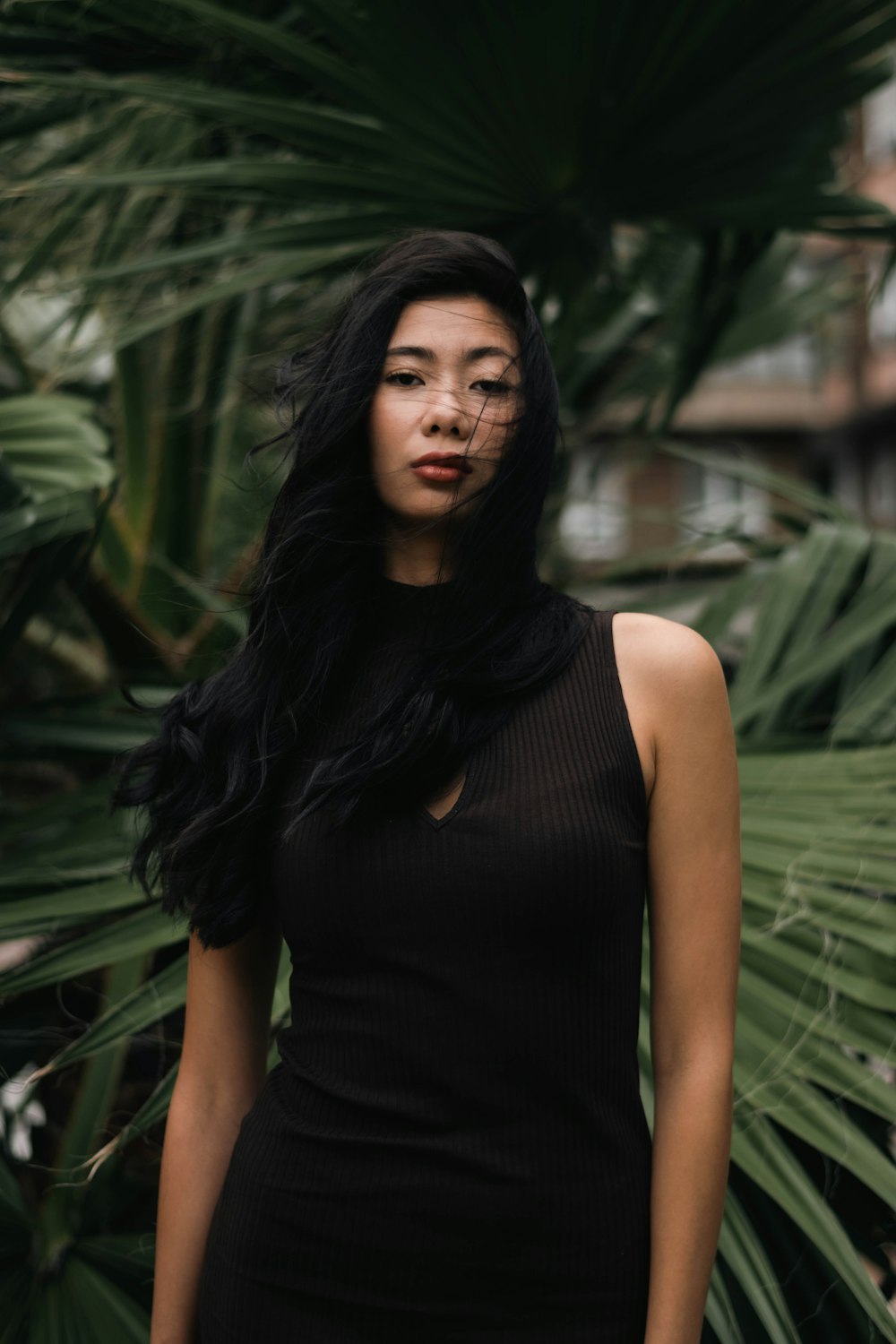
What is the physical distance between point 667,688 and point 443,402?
31 cm

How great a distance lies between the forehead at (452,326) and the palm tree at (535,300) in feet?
1.50

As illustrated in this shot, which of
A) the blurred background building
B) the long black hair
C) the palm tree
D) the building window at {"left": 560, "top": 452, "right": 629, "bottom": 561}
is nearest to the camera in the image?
the long black hair

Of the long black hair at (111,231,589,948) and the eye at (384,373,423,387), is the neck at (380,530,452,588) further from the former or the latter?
the eye at (384,373,423,387)

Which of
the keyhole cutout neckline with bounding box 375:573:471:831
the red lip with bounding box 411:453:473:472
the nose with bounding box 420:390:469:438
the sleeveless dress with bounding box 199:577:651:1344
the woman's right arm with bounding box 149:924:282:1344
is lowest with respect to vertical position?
the woman's right arm with bounding box 149:924:282:1344

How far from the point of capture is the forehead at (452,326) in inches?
43.6

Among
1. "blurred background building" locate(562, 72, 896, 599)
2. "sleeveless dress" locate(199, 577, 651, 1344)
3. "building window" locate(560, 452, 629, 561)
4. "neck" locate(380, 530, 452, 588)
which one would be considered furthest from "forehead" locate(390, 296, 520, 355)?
"blurred background building" locate(562, 72, 896, 599)

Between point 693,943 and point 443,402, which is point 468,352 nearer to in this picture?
point 443,402

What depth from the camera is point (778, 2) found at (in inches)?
56.6

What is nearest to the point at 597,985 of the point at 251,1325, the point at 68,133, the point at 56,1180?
the point at 251,1325

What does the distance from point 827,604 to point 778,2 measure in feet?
2.65

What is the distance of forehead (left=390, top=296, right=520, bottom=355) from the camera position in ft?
3.64

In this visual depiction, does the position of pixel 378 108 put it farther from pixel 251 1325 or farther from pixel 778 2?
pixel 251 1325

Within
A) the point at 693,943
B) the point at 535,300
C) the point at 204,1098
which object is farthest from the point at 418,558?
the point at 535,300

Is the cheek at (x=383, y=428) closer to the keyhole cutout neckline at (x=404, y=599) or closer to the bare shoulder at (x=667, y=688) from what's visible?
the keyhole cutout neckline at (x=404, y=599)
